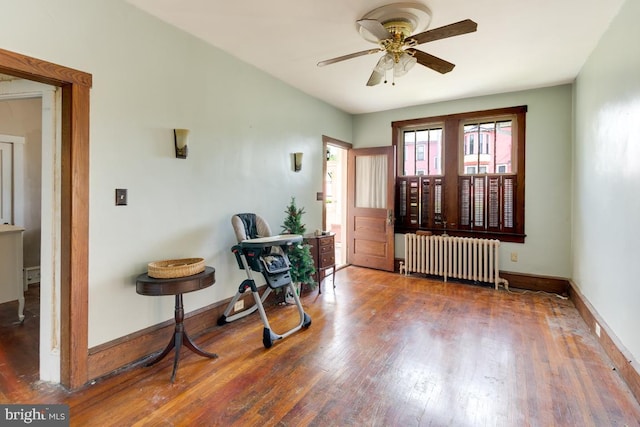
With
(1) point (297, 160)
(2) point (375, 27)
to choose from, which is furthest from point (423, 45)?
(1) point (297, 160)

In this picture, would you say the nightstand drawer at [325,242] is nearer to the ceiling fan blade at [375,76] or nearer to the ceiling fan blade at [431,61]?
the ceiling fan blade at [375,76]

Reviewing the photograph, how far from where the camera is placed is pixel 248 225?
133 inches

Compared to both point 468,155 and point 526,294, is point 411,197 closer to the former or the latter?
point 468,155

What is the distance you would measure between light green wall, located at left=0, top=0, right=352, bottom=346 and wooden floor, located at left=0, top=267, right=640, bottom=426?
0.52m

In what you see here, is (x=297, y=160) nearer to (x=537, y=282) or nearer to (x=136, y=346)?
(x=136, y=346)

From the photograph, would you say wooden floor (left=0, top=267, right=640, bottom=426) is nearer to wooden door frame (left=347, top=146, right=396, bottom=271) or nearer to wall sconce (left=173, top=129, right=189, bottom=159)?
wall sconce (left=173, top=129, right=189, bottom=159)

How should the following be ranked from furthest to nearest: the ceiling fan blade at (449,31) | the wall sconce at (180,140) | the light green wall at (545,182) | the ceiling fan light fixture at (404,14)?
1. the light green wall at (545,182)
2. the wall sconce at (180,140)
3. the ceiling fan light fixture at (404,14)
4. the ceiling fan blade at (449,31)

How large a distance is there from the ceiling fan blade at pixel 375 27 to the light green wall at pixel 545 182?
9.95 ft

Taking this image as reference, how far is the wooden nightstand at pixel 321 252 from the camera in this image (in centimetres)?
419

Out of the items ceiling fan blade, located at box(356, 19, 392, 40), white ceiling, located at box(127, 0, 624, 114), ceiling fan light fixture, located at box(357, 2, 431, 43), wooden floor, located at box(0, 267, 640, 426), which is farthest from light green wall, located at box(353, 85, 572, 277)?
ceiling fan blade, located at box(356, 19, 392, 40)

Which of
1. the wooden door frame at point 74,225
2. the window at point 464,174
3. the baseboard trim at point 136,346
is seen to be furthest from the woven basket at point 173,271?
the window at point 464,174

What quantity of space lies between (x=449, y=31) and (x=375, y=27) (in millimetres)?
504

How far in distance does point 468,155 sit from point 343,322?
325 centimetres

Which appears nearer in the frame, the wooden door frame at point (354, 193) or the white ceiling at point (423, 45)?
the white ceiling at point (423, 45)
